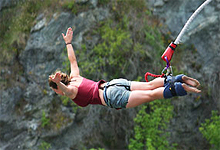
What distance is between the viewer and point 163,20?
339 inches

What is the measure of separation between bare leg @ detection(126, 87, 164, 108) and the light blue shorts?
69 millimetres

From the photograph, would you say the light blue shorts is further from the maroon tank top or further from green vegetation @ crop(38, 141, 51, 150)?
green vegetation @ crop(38, 141, 51, 150)

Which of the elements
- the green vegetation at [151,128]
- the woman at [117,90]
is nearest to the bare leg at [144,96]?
the woman at [117,90]

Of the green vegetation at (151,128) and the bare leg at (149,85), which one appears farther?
the green vegetation at (151,128)

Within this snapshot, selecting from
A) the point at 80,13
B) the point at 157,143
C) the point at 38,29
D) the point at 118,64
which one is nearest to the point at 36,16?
the point at 38,29

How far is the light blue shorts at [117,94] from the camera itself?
3.98 meters

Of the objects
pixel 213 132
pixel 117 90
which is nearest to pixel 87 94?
pixel 117 90

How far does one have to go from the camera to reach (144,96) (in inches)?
154

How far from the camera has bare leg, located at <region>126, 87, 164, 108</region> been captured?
3797 mm

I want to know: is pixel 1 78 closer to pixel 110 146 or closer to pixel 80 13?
pixel 80 13

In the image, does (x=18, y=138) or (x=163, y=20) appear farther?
(x=163, y=20)

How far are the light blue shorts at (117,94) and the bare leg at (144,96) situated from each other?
0.07 m

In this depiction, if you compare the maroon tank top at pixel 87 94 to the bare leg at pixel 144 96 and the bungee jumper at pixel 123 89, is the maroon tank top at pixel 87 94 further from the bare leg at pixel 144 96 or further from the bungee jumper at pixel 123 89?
the bare leg at pixel 144 96

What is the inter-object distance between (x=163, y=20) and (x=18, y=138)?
5.05 meters
